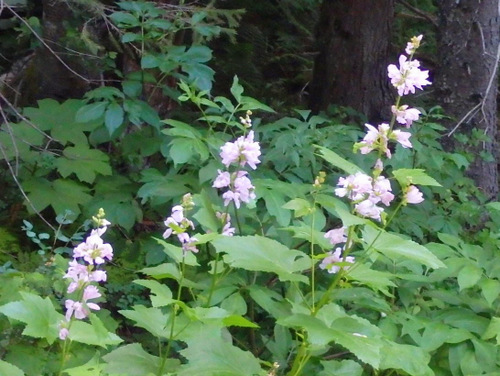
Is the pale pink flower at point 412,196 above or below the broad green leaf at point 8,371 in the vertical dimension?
above

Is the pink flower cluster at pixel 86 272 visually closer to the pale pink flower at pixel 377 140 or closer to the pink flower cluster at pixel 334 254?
the pink flower cluster at pixel 334 254

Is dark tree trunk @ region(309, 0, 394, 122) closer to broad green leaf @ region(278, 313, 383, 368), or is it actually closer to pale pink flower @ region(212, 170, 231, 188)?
pale pink flower @ region(212, 170, 231, 188)

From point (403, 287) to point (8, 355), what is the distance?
1506 mm

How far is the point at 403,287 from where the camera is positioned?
9.49 ft

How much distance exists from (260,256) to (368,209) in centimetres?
31

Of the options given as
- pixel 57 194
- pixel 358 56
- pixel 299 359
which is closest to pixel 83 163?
pixel 57 194

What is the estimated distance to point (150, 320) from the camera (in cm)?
213

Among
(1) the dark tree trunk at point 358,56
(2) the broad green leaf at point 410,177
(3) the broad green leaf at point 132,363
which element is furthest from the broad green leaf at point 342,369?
(1) the dark tree trunk at point 358,56

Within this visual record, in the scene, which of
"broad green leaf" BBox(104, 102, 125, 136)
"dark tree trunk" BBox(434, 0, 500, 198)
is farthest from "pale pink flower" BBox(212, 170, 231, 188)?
"dark tree trunk" BBox(434, 0, 500, 198)

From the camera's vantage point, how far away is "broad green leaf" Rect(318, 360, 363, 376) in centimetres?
227

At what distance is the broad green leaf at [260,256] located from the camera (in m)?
1.86

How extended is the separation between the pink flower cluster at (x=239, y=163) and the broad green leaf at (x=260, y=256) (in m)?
0.24

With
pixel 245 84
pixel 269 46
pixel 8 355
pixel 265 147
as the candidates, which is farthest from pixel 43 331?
pixel 269 46

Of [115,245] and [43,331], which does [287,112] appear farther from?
[43,331]
